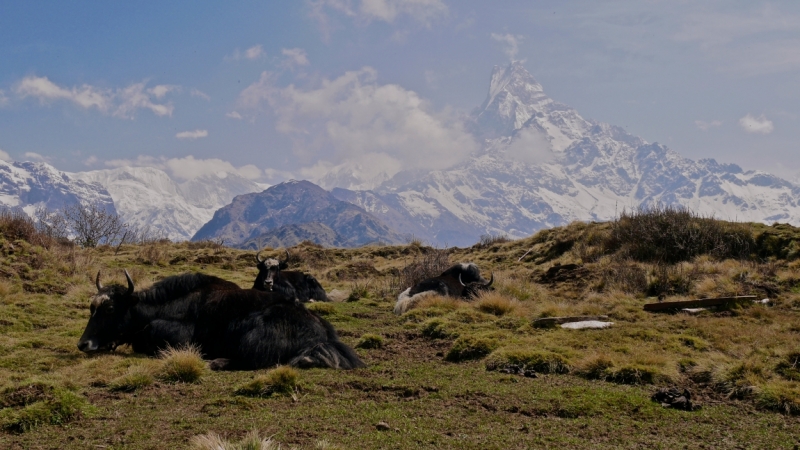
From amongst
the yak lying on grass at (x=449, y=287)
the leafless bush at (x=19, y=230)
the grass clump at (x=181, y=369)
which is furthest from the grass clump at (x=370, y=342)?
the leafless bush at (x=19, y=230)

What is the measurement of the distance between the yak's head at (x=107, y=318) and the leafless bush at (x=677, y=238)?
17697mm

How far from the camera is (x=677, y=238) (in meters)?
22.1

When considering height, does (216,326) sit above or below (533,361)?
above

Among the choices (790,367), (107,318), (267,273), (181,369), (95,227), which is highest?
(95,227)

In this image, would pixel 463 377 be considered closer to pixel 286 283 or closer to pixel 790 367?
pixel 790 367

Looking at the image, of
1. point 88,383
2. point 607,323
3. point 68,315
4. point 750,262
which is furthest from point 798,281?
point 68,315

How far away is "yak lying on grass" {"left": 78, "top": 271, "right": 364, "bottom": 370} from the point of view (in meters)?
9.77

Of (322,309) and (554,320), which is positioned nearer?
(554,320)

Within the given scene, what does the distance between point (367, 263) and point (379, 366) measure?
878 inches

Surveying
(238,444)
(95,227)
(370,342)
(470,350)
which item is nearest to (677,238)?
(470,350)

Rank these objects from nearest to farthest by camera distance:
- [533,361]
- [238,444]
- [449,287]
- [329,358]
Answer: [238,444]
[329,358]
[533,361]
[449,287]

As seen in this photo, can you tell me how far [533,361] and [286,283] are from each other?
11.7 m

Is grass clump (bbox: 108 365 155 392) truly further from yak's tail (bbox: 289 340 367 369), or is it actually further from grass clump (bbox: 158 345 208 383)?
yak's tail (bbox: 289 340 367 369)

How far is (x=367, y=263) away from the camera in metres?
32.2
